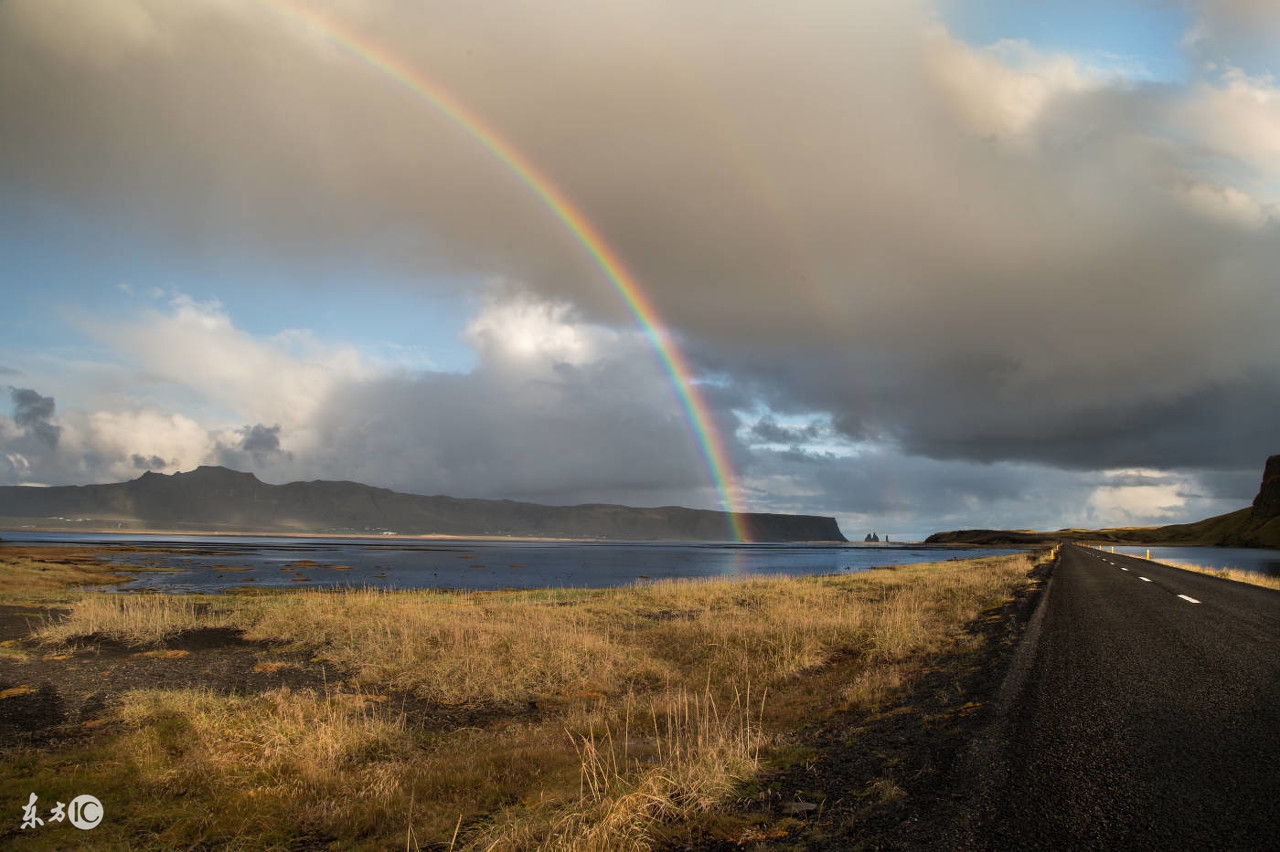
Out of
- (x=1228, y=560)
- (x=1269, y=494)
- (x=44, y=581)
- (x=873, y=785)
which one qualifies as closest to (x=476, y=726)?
(x=873, y=785)

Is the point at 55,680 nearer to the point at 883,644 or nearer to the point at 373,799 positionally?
the point at 373,799

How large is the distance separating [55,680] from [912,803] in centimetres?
1782

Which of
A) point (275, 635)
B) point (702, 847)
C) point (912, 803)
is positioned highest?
point (912, 803)

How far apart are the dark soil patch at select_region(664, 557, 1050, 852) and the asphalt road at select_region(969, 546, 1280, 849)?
387 millimetres

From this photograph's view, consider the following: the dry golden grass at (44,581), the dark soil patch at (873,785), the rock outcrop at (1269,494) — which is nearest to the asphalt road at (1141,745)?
the dark soil patch at (873,785)

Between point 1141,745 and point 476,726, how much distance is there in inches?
409

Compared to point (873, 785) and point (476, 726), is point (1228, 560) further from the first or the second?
point (873, 785)

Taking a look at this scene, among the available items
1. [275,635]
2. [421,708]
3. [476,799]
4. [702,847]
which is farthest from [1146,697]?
[275,635]

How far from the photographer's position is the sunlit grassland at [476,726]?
7.21 m

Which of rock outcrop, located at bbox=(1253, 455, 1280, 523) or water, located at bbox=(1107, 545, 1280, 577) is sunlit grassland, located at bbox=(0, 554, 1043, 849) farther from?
rock outcrop, located at bbox=(1253, 455, 1280, 523)

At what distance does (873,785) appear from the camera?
6.15 metres

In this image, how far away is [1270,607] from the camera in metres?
17.8

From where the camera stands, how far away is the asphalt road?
4.51 meters

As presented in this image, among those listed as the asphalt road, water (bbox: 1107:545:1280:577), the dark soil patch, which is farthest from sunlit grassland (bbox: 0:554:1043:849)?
water (bbox: 1107:545:1280:577)
